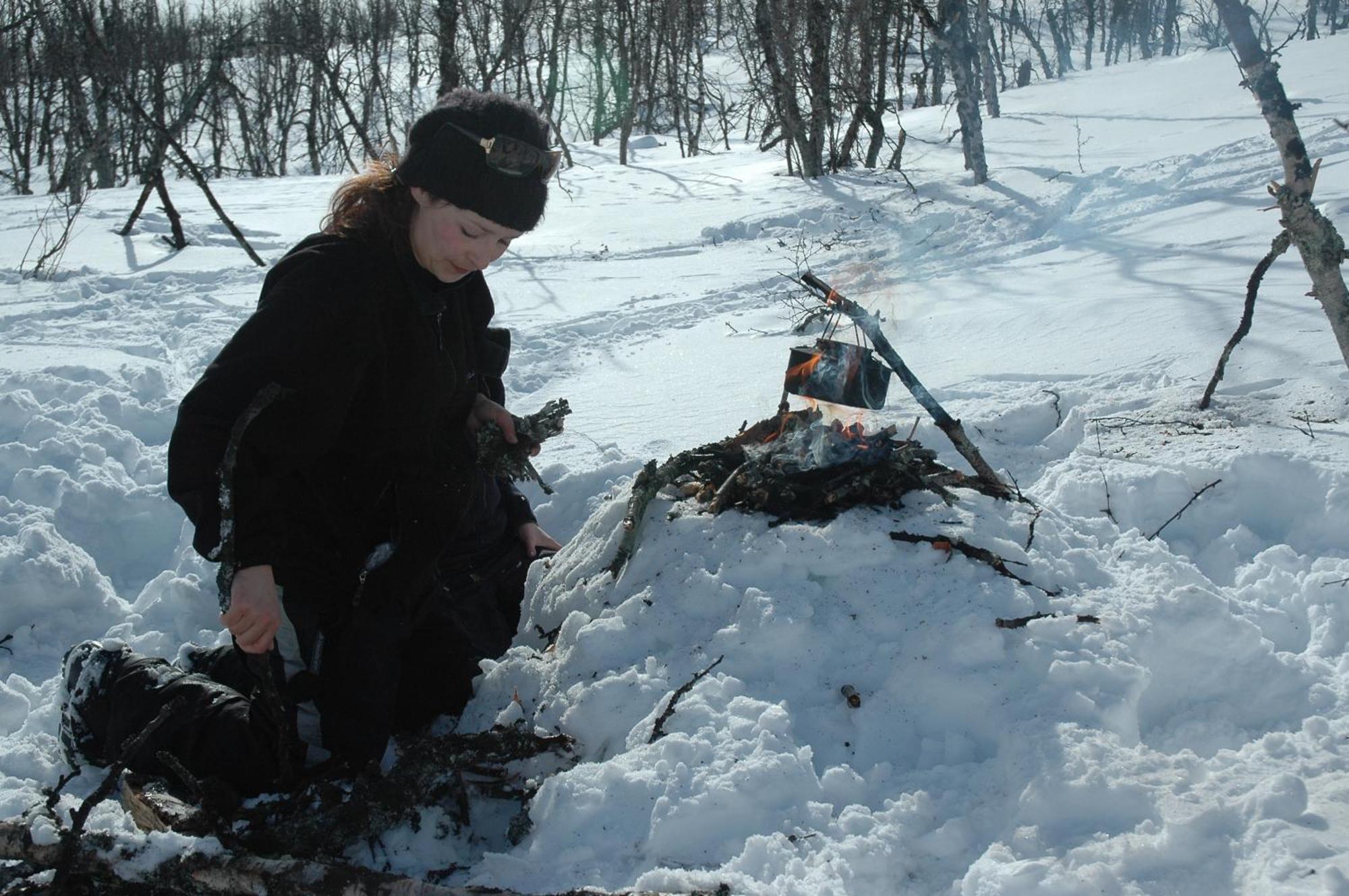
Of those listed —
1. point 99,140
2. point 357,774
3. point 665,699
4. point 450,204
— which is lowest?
point 357,774

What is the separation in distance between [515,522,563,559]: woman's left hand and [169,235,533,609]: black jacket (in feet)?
1.55

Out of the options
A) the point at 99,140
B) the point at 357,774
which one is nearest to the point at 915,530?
the point at 357,774

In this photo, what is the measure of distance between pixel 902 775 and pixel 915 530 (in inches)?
27.1

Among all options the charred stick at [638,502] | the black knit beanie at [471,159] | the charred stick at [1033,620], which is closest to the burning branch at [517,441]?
the charred stick at [638,502]

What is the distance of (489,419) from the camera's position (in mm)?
2564

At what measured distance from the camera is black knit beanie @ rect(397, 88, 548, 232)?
204 cm

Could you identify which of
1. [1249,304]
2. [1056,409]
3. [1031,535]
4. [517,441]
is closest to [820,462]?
[1031,535]

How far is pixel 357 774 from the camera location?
80.7 inches

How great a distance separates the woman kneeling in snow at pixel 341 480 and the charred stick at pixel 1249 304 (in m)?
2.55

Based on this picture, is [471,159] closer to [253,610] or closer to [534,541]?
[253,610]

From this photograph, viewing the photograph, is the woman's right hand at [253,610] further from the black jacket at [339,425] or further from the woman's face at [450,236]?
the woman's face at [450,236]

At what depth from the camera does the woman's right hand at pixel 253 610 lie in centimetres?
184

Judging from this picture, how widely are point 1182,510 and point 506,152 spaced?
219cm

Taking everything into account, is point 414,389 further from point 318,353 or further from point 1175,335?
point 1175,335
